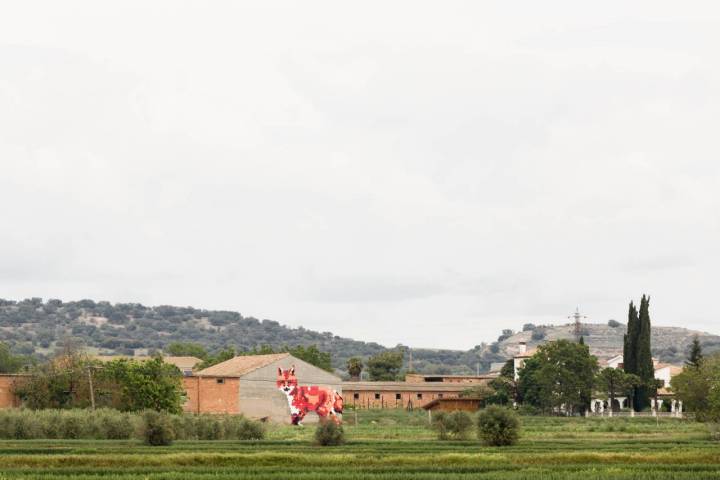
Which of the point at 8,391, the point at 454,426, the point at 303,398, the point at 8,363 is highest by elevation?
the point at 8,363

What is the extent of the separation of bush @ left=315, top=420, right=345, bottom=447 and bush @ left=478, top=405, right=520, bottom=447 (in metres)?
7.56

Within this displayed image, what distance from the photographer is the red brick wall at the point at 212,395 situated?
107 m

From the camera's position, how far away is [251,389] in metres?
110

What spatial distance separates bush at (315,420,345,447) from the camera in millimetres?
62406

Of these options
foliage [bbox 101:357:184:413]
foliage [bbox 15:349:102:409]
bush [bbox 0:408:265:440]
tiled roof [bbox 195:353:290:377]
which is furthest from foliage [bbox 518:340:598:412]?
bush [bbox 0:408:265:440]

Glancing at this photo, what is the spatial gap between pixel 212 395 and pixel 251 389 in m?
4.03

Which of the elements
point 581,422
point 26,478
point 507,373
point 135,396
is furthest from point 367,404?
point 26,478

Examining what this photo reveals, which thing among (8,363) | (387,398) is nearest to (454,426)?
(387,398)

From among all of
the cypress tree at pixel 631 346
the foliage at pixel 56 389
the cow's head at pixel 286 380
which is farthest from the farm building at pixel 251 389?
the cypress tree at pixel 631 346

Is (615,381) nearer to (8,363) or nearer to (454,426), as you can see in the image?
(454,426)

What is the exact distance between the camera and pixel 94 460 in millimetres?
47562

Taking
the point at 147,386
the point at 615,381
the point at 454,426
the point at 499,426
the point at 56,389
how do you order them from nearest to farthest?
the point at 499,426
the point at 454,426
the point at 147,386
the point at 56,389
the point at 615,381

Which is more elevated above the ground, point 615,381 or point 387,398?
A: point 615,381

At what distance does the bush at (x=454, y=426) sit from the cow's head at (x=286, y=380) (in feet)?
140
